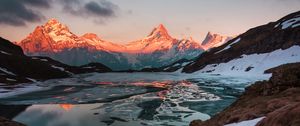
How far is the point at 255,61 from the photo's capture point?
142000 mm

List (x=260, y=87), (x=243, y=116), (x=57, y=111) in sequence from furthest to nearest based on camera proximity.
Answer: (x=57, y=111) → (x=260, y=87) → (x=243, y=116)

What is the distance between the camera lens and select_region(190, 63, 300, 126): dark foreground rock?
41.0 feet

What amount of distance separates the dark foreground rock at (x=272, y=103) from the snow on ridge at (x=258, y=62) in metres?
96.5

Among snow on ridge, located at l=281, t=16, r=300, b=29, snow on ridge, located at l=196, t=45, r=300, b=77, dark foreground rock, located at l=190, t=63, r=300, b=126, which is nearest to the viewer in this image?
dark foreground rock, located at l=190, t=63, r=300, b=126

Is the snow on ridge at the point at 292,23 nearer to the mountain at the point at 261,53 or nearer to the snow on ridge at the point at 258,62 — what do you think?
the mountain at the point at 261,53

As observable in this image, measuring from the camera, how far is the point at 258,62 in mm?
137875

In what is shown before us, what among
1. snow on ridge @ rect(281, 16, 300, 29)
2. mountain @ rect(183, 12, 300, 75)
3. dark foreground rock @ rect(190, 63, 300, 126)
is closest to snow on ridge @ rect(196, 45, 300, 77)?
mountain @ rect(183, 12, 300, 75)

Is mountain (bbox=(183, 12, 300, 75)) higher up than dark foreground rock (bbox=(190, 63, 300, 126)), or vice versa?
mountain (bbox=(183, 12, 300, 75))

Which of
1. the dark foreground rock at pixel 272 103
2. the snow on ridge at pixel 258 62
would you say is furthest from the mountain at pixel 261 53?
the dark foreground rock at pixel 272 103

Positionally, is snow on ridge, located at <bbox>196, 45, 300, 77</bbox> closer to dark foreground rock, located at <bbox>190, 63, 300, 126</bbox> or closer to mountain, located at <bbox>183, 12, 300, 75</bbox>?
mountain, located at <bbox>183, 12, 300, 75</bbox>

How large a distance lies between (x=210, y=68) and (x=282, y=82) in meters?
153

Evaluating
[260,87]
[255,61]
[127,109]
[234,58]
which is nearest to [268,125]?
[260,87]

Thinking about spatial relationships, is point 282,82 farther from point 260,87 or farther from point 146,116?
point 146,116

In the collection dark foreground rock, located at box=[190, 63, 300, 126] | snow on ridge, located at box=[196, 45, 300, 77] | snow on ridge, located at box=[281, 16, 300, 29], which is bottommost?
dark foreground rock, located at box=[190, 63, 300, 126]
